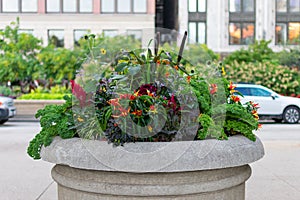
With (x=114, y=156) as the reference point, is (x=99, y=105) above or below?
above

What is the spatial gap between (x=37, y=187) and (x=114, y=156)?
3.64 metres

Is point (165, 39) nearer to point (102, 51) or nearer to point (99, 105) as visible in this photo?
point (102, 51)

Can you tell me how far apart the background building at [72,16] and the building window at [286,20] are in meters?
11.6

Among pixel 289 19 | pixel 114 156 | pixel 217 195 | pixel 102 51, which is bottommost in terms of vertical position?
pixel 217 195

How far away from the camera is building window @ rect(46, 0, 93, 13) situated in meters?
45.0

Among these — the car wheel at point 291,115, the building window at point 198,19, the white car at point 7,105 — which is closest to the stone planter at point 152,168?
the white car at point 7,105

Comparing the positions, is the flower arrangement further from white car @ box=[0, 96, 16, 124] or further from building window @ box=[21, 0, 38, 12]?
building window @ box=[21, 0, 38, 12]

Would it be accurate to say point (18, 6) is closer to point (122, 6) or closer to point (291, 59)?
point (122, 6)

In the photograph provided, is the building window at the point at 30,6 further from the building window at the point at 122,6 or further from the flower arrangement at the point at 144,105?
the flower arrangement at the point at 144,105

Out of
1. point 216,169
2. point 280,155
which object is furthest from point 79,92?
point 280,155

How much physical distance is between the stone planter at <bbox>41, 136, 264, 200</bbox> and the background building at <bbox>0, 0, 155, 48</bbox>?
134ft

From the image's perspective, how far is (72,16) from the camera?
4478 centimetres

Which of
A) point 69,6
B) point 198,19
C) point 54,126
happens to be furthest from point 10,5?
point 54,126

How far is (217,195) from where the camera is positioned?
3926 millimetres
